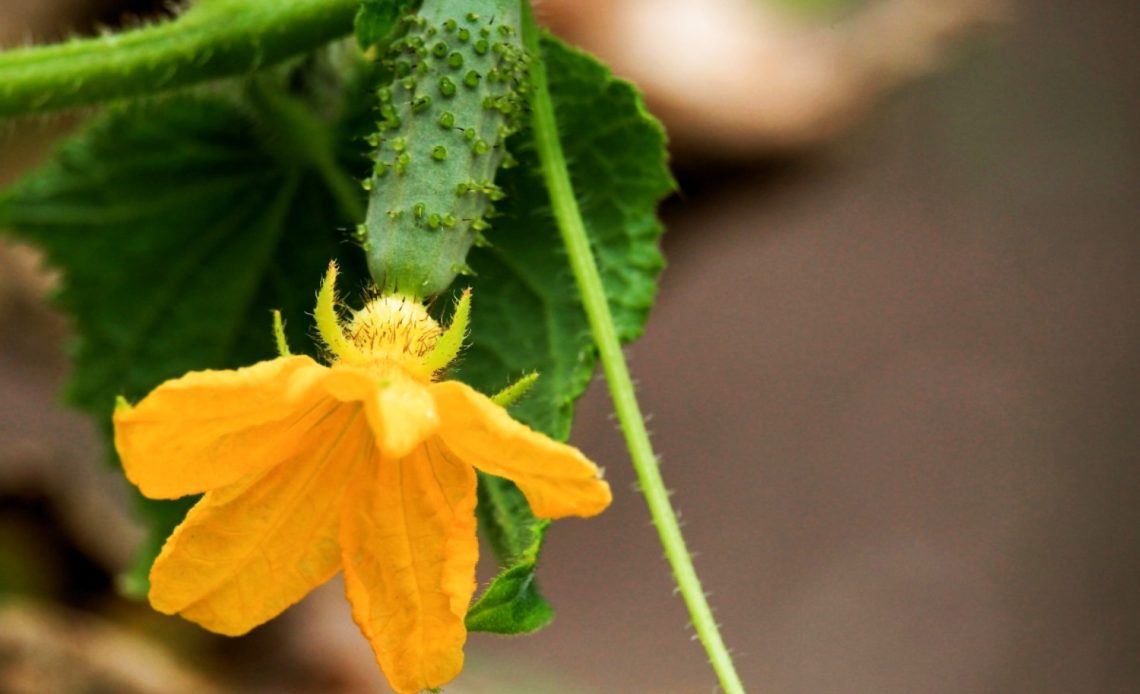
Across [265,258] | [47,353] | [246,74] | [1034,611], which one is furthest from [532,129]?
[1034,611]

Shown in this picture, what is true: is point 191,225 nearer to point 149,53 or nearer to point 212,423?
point 149,53

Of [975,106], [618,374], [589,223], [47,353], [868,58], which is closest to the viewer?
[618,374]

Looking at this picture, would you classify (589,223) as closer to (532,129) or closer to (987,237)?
(532,129)

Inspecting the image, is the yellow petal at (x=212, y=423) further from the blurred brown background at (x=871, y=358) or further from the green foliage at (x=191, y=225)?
the blurred brown background at (x=871, y=358)

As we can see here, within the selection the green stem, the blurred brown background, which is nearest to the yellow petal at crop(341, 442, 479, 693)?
the green stem

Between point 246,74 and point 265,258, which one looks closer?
point 246,74

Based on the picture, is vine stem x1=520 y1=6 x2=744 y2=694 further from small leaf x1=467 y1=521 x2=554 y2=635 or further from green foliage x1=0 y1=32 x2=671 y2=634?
green foliage x1=0 y1=32 x2=671 y2=634
